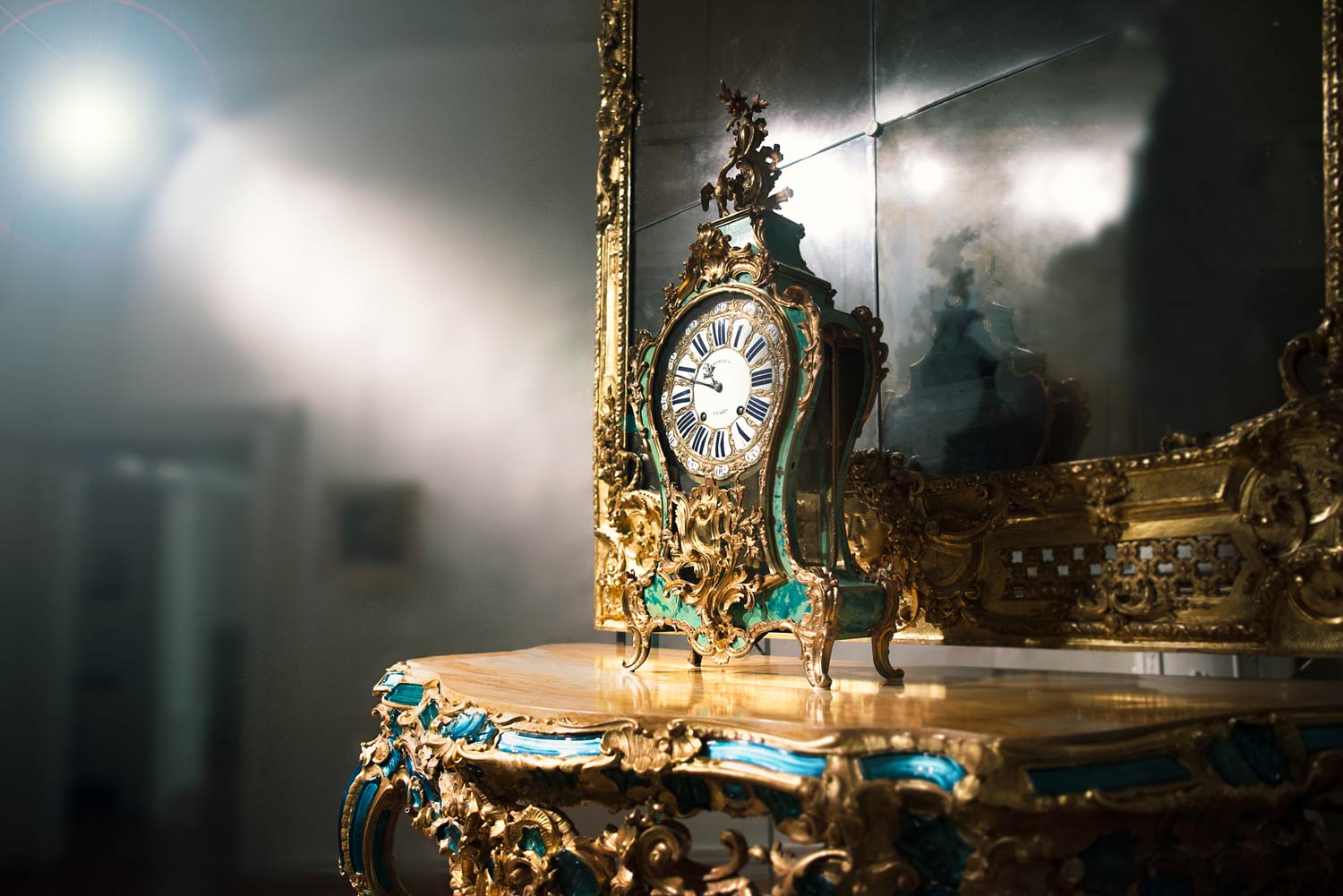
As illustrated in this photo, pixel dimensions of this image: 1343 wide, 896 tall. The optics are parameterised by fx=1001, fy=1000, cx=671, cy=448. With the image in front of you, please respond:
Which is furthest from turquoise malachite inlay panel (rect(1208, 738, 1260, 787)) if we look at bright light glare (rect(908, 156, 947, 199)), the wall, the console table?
the wall

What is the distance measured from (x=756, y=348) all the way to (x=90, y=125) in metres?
2.29

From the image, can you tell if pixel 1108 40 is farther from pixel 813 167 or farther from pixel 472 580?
pixel 472 580

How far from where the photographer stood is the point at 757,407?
1.66 m

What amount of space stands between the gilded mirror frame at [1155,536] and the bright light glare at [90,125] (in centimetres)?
199

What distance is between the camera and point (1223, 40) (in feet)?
→ 5.01

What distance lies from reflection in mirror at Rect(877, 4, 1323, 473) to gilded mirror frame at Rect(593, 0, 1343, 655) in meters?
0.03

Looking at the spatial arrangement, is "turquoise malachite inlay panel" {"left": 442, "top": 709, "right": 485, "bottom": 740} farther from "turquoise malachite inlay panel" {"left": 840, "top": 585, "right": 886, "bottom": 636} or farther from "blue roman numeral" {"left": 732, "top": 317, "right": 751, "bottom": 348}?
"blue roman numeral" {"left": 732, "top": 317, "right": 751, "bottom": 348}

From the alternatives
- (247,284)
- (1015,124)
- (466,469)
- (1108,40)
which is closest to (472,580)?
(466,469)

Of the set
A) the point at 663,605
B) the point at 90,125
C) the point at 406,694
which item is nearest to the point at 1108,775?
the point at 663,605

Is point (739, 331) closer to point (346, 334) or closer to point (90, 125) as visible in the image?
point (346, 334)

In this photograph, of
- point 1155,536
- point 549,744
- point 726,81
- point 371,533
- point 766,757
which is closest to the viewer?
point 766,757

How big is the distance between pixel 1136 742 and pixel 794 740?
341 millimetres

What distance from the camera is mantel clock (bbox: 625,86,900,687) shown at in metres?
1.59

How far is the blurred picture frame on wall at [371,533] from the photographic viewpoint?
2.80 metres
